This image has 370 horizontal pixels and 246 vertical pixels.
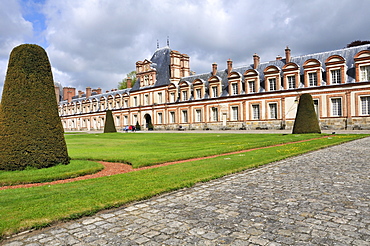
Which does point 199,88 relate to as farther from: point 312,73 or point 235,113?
point 312,73

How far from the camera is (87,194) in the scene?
5715 mm

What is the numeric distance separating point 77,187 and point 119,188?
107 centimetres

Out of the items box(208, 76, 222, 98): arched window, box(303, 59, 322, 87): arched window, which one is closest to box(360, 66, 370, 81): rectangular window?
box(303, 59, 322, 87): arched window

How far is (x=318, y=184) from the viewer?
619 cm

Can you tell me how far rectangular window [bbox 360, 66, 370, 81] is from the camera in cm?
3030

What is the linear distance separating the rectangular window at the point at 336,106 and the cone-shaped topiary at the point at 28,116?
3080 cm

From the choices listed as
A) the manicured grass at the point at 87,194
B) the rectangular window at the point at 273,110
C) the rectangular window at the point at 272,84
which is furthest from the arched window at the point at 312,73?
the manicured grass at the point at 87,194

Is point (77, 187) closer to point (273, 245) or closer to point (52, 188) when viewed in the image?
point (52, 188)

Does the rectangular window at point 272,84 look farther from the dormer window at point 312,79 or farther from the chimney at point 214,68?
the chimney at point 214,68

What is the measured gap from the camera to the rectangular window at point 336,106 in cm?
3216

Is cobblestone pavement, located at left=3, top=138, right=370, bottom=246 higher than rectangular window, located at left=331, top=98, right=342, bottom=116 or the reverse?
the reverse

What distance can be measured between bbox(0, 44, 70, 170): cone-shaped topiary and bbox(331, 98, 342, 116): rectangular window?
3080cm

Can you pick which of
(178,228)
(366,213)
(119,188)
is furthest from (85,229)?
(366,213)

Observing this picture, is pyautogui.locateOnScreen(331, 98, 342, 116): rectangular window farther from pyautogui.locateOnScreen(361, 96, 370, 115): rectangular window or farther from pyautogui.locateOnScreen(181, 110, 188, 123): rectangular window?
pyautogui.locateOnScreen(181, 110, 188, 123): rectangular window
